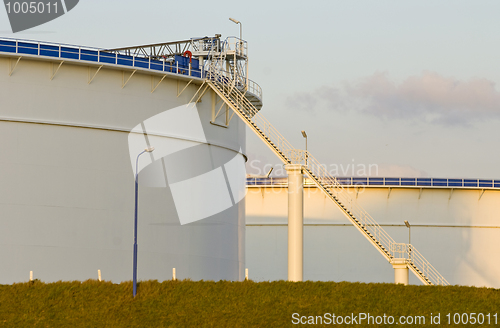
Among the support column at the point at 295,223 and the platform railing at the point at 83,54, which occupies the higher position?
the platform railing at the point at 83,54

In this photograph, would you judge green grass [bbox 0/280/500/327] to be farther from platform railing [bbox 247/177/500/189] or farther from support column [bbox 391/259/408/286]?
platform railing [bbox 247/177/500/189]

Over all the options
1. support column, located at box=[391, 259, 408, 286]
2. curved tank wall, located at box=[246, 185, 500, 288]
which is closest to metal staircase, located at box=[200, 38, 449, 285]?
support column, located at box=[391, 259, 408, 286]

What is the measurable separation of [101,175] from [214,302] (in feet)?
25.4

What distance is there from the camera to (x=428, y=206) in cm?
4631

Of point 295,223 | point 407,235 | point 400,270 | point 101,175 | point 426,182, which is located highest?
point 426,182

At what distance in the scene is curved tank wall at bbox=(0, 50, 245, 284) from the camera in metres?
28.9

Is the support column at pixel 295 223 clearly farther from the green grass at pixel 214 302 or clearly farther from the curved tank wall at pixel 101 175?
the curved tank wall at pixel 101 175

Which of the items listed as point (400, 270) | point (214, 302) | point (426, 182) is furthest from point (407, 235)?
point (214, 302)

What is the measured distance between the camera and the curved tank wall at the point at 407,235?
150 feet

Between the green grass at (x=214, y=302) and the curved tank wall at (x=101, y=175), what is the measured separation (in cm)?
220

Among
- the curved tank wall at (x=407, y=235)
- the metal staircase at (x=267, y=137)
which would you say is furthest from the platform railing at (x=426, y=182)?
the metal staircase at (x=267, y=137)

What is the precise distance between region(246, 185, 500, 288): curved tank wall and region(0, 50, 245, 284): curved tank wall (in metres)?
13.7

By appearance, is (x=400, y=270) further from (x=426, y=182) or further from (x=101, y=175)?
(x=426, y=182)

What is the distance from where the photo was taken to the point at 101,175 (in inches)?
1192
